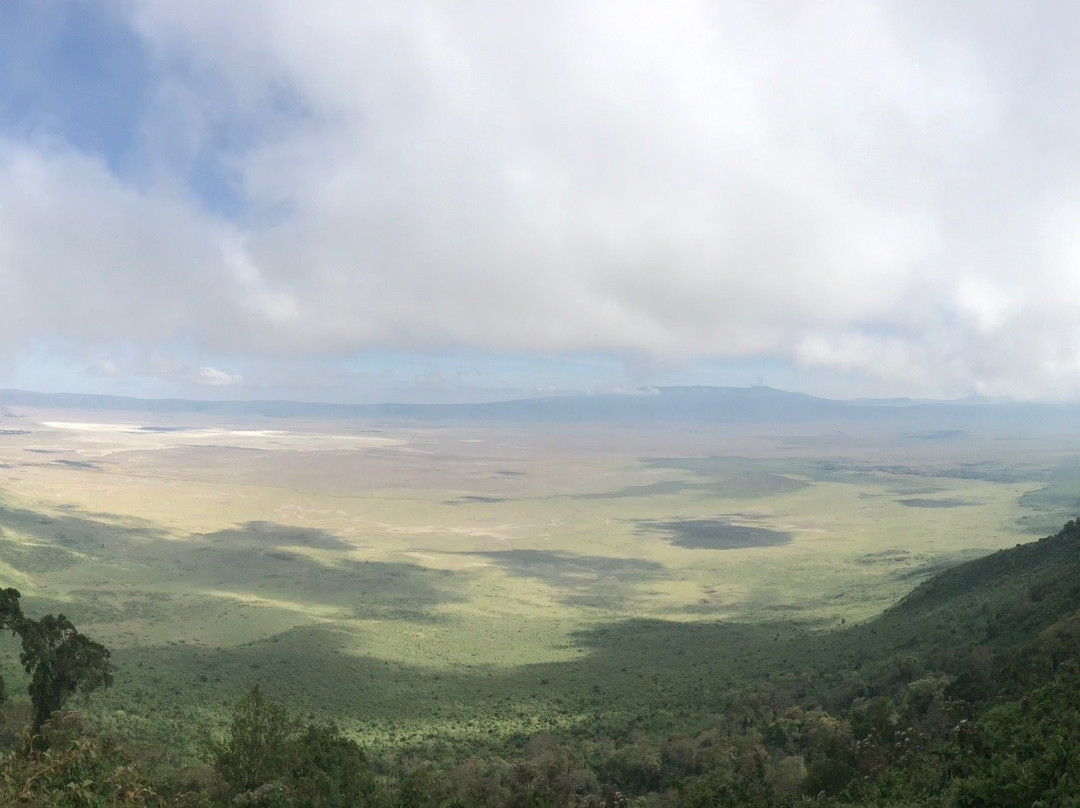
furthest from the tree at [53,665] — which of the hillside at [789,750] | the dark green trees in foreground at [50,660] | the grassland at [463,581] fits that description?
the grassland at [463,581]

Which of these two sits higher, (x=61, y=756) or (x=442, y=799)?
(x=61, y=756)

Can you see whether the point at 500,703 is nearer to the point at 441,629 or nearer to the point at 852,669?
the point at 852,669

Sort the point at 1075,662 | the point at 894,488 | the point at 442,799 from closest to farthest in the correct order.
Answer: the point at 442,799 < the point at 1075,662 < the point at 894,488

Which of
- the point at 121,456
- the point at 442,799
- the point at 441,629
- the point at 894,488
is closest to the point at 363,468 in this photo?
the point at 121,456

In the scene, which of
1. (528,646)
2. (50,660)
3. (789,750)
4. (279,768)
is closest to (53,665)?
(50,660)

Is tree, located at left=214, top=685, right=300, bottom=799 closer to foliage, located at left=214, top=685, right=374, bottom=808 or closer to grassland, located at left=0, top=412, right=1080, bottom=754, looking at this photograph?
foliage, located at left=214, top=685, right=374, bottom=808

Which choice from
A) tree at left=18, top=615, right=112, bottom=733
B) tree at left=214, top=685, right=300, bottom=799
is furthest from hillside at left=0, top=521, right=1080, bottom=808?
tree at left=18, top=615, right=112, bottom=733
